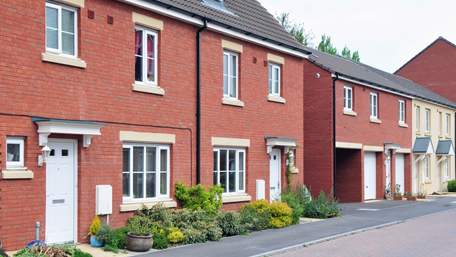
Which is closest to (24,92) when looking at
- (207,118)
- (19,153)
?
(19,153)

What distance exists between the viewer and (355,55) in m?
58.4

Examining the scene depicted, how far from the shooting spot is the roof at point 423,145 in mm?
29453

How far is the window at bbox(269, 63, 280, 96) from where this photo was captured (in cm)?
1748

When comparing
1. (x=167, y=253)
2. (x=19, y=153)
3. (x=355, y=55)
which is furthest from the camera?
(x=355, y=55)

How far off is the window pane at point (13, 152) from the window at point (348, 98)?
641 inches

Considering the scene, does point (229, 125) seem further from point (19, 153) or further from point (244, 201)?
point (19, 153)

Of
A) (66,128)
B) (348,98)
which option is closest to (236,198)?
(66,128)

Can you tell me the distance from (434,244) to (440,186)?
948 inches

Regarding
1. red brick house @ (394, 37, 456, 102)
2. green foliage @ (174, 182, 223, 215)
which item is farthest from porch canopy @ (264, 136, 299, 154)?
red brick house @ (394, 37, 456, 102)

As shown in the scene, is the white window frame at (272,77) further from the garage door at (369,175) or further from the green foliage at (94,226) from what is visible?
the garage door at (369,175)

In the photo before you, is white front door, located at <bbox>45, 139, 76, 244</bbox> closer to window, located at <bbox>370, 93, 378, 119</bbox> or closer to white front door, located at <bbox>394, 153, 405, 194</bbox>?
window, located at <bbox>370, 93, 378, 119</bbox>

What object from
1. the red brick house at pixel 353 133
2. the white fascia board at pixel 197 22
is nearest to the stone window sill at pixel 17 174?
the white fascia board at pixel 197 22

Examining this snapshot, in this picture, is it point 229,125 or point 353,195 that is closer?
point 229,125

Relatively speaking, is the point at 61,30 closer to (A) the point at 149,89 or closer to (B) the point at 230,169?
(A) the point at 149,89
